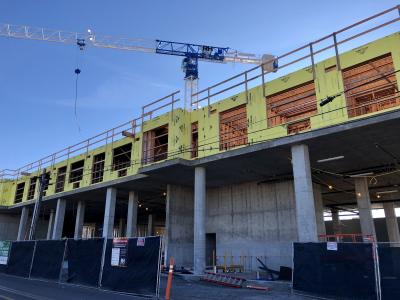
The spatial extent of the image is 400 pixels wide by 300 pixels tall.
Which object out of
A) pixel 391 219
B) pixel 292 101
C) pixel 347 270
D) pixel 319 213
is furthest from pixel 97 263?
pixel 391 219

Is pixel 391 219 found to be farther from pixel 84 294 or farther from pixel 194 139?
pixel 84 294

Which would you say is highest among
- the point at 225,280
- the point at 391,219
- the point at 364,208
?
the point at 391,219

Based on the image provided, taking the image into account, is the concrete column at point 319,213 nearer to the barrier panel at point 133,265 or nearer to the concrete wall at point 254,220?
the concrete wall at point 254,220

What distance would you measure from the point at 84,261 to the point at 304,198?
1116 centimetres

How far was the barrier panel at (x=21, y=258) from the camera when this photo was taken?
741 inches

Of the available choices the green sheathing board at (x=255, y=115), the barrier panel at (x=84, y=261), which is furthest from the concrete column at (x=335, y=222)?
the barrier panel at (x=84, y=261)

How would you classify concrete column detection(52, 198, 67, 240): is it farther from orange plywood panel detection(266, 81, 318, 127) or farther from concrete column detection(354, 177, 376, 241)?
concrete column detection(354, 177, 376, 241)

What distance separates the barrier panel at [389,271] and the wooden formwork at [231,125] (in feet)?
45.7

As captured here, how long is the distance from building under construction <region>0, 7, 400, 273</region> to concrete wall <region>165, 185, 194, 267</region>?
10 cm

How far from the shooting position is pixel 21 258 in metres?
19.6

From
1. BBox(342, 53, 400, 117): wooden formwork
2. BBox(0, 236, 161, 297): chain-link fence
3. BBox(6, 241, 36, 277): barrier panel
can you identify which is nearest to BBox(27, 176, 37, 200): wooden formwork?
BBox(6, 241, 36, 277): barrier panel

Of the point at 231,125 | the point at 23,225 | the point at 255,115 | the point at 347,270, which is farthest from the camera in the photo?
the point at 23,225

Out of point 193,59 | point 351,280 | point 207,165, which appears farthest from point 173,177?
point 193,59

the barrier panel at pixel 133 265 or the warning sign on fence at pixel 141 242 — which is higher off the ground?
the warning sign on fence at pixel 141 242
